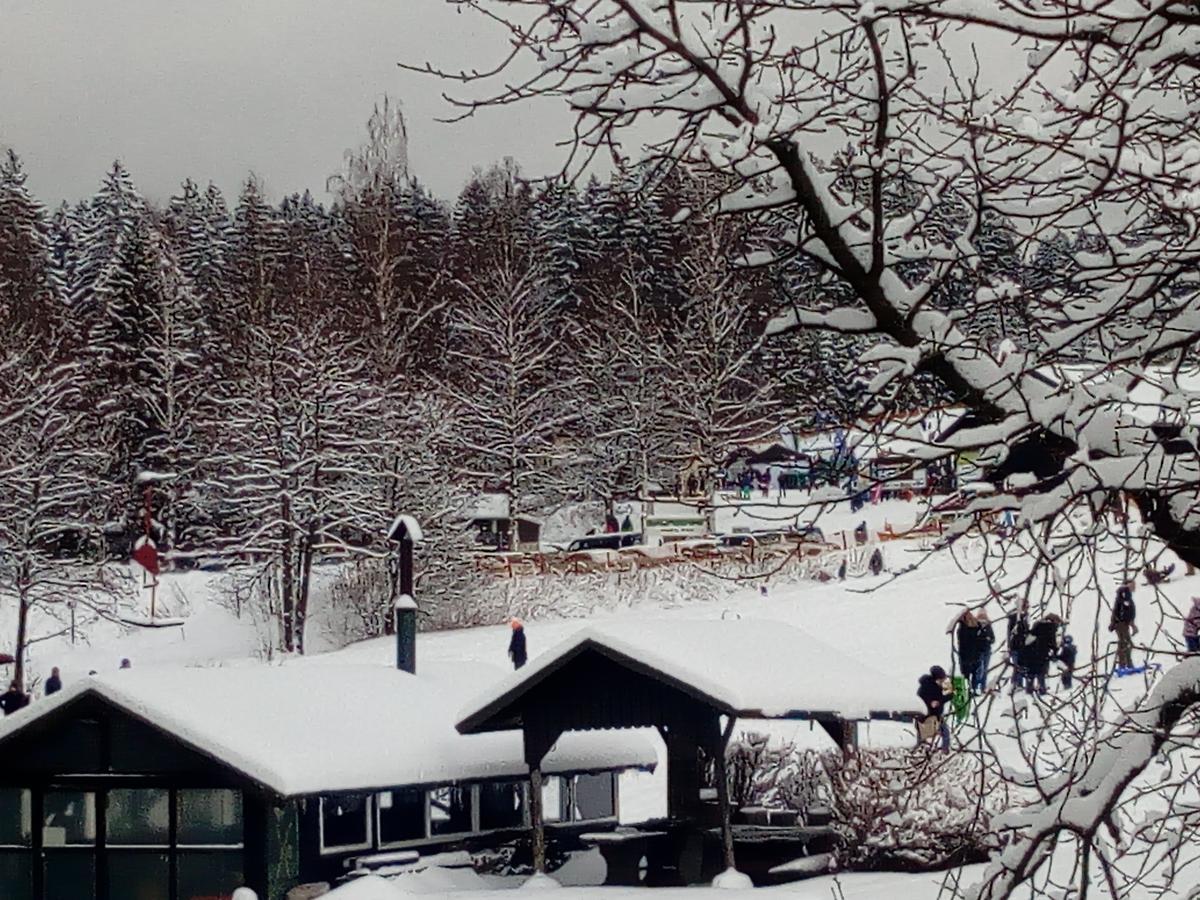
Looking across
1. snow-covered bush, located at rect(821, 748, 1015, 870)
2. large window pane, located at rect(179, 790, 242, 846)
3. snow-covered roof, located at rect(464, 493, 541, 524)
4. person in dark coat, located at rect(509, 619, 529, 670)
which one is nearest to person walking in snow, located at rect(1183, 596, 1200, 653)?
snow-covered bush, located at rect(821, 748, 1015, 870)

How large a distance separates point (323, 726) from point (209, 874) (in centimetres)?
199

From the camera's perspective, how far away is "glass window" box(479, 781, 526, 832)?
920 inches

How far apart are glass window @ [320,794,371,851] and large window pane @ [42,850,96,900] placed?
2420 millimetres

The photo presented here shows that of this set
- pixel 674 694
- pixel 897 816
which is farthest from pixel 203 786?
pixel 897 816

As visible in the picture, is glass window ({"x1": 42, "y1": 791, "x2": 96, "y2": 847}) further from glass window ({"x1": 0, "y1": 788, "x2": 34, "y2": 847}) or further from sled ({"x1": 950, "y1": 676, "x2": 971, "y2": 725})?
sled ({"x1": 950, "y1": 676, "x2": 971, "y2": 725})

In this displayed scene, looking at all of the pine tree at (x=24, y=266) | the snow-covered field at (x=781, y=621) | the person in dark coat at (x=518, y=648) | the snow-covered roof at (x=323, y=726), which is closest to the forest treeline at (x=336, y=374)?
the pine tree at (x=24, y=266)

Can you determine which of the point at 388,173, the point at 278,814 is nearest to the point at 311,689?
the point at 278,814

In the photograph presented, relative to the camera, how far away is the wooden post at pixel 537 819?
66.8 feet

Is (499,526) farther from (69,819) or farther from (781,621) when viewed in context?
(69,819)

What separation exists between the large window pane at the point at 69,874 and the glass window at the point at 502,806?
4591 mm

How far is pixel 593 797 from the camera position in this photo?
25.4 m

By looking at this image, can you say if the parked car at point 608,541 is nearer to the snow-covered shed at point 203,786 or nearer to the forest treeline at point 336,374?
the forest treeline at point 336,374

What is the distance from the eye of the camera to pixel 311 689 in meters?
22.7

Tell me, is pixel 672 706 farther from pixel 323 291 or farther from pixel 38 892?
pixel 323 291
